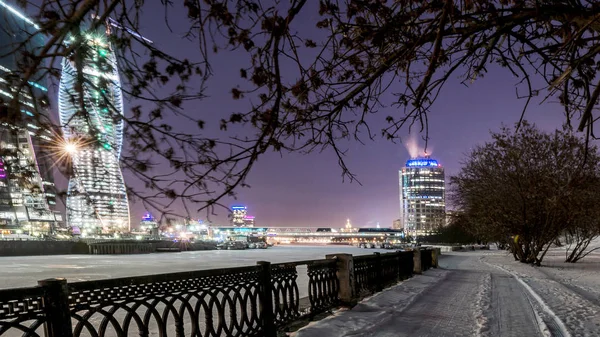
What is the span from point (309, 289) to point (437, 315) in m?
2.57

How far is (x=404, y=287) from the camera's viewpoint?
1238 centimetres

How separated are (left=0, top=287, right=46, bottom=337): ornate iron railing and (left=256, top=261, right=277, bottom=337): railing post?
11.2 ft

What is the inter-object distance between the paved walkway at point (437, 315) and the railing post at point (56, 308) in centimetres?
375

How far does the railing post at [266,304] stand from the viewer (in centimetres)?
645

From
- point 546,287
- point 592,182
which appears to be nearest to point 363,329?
point 546,287

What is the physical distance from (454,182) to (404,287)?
1845 centimetres

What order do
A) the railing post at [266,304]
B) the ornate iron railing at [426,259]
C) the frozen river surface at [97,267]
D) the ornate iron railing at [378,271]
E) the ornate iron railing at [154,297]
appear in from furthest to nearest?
1. the frozen river surface at [97,267]
2. the ornate iron railing at [426,259]
3. the ornate iron railing at [378,271]
4. the railing post at [266,304]
5. the ornate iron railing at [154,297]

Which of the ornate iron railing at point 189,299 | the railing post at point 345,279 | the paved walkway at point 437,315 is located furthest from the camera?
the railing post at point 345,279

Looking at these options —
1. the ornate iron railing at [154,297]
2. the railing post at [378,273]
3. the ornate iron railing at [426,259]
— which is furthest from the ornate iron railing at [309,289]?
the ornate iron railing at [426,259]

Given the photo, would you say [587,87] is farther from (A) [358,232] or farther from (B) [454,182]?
(A) [358,232]

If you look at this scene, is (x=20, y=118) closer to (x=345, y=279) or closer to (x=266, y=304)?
(x=266, y=304)

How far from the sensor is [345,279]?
9133 mm

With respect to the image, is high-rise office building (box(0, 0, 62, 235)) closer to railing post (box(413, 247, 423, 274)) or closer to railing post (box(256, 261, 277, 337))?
railing post (box(256, 261, 277, 337))

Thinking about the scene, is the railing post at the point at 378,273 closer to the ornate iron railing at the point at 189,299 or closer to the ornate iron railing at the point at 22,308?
the ornate iron railing at the point at 189,299
